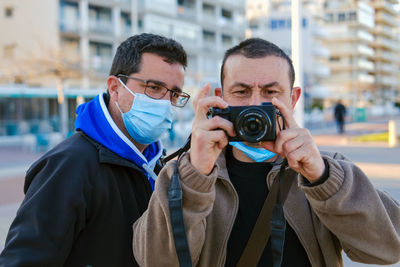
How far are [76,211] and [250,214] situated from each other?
82 cm

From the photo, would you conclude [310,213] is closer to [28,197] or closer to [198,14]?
[28,197]

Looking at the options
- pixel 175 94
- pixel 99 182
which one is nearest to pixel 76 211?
pixel 99 182

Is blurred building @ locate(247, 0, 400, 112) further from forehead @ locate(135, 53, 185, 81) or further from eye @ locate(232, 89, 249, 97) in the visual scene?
eye @ locate(232, 89, 249, 97)

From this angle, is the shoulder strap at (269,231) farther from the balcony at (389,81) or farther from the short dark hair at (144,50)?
the balcony at (389,81)

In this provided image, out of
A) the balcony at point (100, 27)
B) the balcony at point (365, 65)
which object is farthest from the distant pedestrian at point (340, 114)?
the balcony at point (365, 65)

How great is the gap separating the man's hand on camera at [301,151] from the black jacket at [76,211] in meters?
0.89

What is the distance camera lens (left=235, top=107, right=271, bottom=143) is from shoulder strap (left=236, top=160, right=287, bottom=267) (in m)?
0.22

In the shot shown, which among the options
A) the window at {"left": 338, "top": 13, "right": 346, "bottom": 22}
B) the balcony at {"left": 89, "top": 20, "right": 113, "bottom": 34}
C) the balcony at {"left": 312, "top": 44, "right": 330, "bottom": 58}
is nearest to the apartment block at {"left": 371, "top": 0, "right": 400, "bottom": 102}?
the window at {"left": 338, "top": 13, "right": 346, "bottom": 22}

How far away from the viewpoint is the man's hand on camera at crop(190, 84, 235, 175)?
1768 millimetres

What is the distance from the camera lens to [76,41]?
122 feet

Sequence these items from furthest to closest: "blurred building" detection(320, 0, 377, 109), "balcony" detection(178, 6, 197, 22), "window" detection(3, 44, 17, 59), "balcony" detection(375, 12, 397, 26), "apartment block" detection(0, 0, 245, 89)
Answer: "balcony" detection(375, 12, 397, 26)
"blurred building" detection(320, 0, 377, 109)
"balcony" detection(178, 6, 197, 22)
"window" detection(3, 44, 17, 59)
"apartment block" detection(0, 0, 245, 89)

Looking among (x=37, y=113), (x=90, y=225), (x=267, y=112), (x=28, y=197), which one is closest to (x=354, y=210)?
(x=267, y=112)

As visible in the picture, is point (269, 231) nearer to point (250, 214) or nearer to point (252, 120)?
point (250, 214)

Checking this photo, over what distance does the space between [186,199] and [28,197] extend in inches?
33.2
